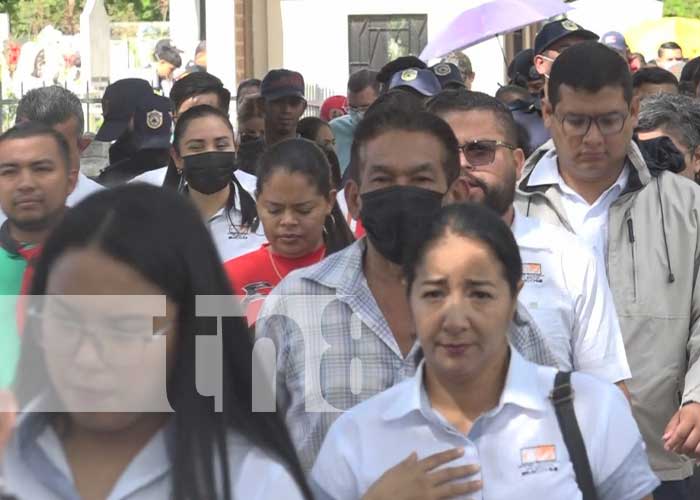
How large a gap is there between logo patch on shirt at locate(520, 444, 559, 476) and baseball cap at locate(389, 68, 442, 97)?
495 cm

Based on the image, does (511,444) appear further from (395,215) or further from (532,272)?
(532,272)

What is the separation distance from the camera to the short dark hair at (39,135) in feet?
20.1

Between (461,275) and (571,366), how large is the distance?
951mm

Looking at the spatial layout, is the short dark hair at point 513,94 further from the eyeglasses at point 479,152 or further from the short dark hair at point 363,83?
the eyeglasses at point 479,152

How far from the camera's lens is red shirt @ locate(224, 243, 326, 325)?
538cm

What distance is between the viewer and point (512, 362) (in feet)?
11.7

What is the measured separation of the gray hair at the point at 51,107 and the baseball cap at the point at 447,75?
7.31 feet

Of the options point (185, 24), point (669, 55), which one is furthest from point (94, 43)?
point (669, 55)

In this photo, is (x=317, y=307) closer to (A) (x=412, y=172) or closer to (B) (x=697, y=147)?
(A) (x=412, y=172)

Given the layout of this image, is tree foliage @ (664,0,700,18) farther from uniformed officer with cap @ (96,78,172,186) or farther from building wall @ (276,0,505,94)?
uniformed officer with cap @ (96,78,172,186)

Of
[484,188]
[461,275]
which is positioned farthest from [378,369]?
[484,188]

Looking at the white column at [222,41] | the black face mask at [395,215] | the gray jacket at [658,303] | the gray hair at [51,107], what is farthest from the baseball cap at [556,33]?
the white column at [222,41]

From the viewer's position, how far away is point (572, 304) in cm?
453

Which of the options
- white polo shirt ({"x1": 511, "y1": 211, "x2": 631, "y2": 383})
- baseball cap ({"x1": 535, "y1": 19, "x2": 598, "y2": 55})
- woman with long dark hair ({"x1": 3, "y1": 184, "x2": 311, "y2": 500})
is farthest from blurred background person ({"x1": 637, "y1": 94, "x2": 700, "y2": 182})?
woman with long dark hair ({"x1": 3, "y1": 184, "x2": 311, "y2": 500})
